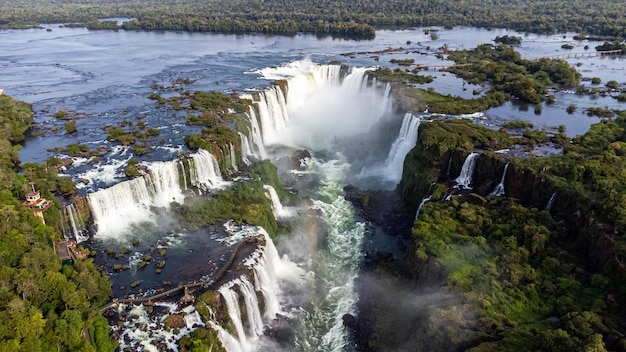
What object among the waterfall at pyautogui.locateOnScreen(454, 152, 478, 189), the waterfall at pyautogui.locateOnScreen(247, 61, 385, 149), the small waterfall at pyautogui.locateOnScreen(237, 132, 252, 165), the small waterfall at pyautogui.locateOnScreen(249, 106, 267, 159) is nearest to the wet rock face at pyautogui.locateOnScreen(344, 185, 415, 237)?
the waterfall at pyautogui.locateOnScreen(454, 152, 478, 189)

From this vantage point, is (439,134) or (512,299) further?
(439,134)

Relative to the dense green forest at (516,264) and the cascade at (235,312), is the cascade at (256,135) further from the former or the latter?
the cascade at (235,312)

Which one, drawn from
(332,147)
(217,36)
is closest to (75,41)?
(217,36)

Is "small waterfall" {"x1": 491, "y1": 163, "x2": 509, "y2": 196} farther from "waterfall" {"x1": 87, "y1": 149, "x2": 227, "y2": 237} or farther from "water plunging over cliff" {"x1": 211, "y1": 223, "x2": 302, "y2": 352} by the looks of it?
"waterfall" {"x1": 87, "y1": 149, "x2": 227, "y2": 237}

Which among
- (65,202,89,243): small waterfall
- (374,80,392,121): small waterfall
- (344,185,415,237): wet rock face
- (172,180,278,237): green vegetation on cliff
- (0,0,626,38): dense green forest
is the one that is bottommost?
(344,185,415,237): wet rock face

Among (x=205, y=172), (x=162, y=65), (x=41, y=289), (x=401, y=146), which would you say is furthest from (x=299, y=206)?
(x=162, y=65)

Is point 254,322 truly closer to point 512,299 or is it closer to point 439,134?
point 512,299

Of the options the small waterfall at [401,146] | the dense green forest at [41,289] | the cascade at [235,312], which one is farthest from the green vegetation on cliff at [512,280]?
the dense green forest at [41,289]
